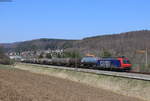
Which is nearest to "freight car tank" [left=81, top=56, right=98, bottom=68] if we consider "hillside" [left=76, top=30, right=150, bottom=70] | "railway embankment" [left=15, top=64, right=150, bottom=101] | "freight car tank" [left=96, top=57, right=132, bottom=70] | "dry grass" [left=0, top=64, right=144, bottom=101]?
"freight car tank" [left=96, top=57, right=132, bottom=70]

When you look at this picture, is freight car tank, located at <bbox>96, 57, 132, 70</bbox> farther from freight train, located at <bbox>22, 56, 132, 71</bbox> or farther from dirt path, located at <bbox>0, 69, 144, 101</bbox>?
dirt path, located at <bbox>0, 69, 144, 101</bbox>

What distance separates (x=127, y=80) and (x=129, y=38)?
12063 centimetres

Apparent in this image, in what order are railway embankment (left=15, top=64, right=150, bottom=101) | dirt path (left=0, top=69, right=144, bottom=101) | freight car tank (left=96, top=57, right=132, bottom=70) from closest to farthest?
dirt path (left=0, top=69, right=144, bottom=101) < railway embankment (left=15, top=64, right=150, bottom=101) < freight car tank (left=96, top=57, right=132, bottom=70)

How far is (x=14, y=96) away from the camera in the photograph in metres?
16.7

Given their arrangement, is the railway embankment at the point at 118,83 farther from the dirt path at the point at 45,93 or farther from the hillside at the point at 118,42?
the hillside at the point at 118,42

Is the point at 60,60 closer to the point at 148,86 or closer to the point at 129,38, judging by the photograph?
the point at 148,86

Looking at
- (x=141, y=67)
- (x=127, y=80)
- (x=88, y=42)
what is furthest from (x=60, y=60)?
(x=88, y=42)

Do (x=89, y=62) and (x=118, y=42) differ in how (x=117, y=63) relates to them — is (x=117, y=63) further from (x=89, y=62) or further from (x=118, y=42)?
(x=118, y=42)

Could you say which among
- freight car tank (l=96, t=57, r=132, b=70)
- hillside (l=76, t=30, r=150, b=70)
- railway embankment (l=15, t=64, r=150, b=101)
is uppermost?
hillside (l=76, t=30, r=150, b=70)

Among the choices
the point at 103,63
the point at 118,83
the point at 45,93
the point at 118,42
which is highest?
the point at 118,42

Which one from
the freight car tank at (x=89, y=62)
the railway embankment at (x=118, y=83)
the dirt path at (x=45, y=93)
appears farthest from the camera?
the freight car tank at (x=89, y=62)

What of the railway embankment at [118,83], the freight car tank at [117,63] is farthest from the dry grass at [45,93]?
the freight car tank at [117,63]

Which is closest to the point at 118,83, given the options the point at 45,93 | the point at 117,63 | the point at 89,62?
the point at 45,93

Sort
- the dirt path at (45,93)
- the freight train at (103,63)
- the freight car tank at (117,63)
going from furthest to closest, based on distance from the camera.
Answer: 1. the freight train at (103,63)
2. the freight car tank at (117,63)
3. the dirt path at (45,93)
